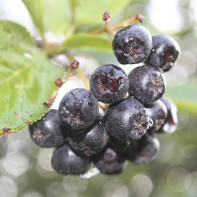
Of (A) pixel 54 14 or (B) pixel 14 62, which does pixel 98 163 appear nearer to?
(B) pixel 14 62

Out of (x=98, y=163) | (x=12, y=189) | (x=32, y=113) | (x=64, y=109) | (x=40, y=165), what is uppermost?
(x=64, y=109)

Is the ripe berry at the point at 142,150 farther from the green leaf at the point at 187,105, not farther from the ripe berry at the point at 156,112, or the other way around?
the green leaf at the point at 187,105

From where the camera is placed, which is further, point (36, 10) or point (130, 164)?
point (130, 164)

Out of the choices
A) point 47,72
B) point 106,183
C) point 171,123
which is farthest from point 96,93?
point 106,183

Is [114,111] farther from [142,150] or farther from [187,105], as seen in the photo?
[187,105]

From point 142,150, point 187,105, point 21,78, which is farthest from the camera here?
point 187,105

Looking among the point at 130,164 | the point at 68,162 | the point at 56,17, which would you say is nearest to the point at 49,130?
the point at 68,162

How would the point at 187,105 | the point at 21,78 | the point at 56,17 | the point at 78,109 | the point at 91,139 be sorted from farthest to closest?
the point at 56,17
the point at 187,105
the point at 21,78
the point at 91,139
the point at 78,109

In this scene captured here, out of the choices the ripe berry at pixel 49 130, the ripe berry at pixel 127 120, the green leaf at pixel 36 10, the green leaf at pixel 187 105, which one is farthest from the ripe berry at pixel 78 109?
the green leaf at pixel 187 105
